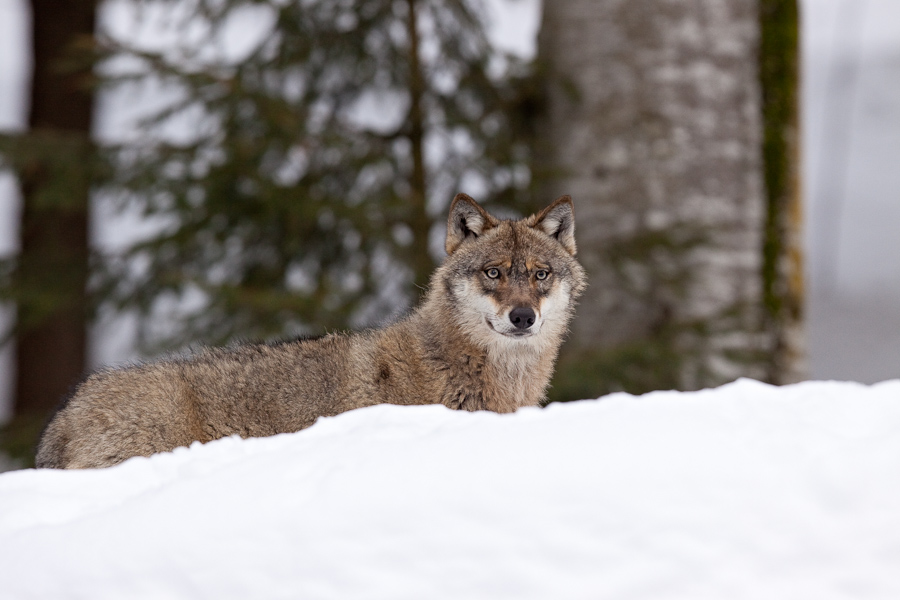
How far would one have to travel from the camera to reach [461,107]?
10289 mm

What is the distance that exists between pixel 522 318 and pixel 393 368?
32.0 inches

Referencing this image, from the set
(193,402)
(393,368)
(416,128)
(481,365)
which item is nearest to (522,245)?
(481,365)

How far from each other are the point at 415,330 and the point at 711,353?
4.98 metres

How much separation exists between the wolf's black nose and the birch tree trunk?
4465 millimetres

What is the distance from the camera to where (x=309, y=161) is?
9.91 m

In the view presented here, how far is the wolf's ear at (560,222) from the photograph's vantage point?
19.1 feet

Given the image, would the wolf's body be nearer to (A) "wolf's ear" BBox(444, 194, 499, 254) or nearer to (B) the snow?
(A) "wolf's ear" BBox(444, 194, 499, 254)

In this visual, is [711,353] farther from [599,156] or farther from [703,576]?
[703,576]

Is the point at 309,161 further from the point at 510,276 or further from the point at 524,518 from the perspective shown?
the point at 524,518

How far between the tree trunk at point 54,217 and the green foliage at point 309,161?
479 millimetres

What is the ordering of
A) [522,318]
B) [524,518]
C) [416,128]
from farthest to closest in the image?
[416,128]
[522,318]
[524,518]

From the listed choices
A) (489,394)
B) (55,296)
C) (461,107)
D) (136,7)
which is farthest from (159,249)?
(489,394)

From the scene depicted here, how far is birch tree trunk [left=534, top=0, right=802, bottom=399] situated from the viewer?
9523 mm

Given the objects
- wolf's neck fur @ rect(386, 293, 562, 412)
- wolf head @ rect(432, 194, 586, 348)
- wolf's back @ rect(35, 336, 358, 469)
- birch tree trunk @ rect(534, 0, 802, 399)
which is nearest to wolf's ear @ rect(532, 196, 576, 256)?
wolf head @ rect(432, 194, 586, 348)
